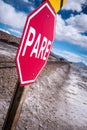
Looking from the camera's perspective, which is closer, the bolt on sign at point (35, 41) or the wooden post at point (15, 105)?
the bolt on sign at point (35, 41)

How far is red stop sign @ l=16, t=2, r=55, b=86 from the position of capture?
1418mm

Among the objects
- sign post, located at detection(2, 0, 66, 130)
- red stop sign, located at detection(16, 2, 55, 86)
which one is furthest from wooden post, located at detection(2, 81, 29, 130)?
red stop sign, located at detection(16, 2, 55, 86)

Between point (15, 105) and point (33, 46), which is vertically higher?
point (33, 46)

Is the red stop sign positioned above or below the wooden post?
above

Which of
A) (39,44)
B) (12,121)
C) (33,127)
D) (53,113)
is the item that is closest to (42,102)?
(53,113)

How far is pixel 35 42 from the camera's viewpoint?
1.57 meters

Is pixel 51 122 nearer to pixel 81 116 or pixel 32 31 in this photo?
pixel 81 116

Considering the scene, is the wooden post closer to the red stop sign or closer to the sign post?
the sign post

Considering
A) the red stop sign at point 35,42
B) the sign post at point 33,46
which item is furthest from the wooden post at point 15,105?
the red stop sign at point 35,42

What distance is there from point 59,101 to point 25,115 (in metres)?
2.84

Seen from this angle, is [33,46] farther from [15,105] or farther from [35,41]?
[15,105]

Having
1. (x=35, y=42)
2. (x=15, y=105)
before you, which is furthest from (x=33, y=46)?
(x=15, y=105)

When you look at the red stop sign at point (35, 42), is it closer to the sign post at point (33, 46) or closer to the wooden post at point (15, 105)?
the sign post at point (33, 46)

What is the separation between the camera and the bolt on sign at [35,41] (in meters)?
1.42
